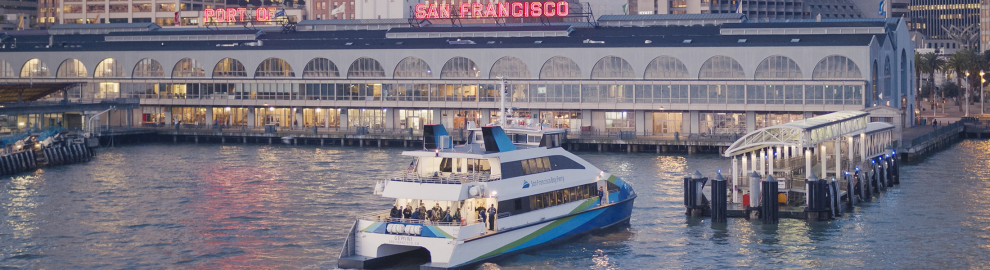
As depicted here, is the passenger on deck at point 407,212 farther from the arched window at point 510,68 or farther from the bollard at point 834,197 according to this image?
the arched window at point 510,68

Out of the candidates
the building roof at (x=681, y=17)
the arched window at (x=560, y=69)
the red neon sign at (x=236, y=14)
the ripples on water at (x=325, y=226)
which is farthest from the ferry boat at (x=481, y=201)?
the red neon sign at (x=236, y=14)

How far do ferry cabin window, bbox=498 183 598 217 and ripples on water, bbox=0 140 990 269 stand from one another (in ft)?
6.34

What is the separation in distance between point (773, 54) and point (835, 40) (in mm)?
5970

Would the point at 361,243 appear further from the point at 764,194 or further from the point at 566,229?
the point at 764,194

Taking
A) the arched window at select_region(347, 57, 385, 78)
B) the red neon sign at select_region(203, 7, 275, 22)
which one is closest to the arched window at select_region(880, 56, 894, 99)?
the arched window at select_region(347, 57, 385, 78)

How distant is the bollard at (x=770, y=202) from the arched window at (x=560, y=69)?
217 ft

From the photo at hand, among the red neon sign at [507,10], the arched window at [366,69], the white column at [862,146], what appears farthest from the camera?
the red neon sign at [507,10]

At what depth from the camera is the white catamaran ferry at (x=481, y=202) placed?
49375 mm

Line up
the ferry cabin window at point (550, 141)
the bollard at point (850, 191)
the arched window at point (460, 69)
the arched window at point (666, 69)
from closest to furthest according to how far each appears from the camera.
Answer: the ferry cabin window at point (550, 141) < the bollard at point (850, 191) < the arched window at point (666, 69) < the arched window at point (460, 69)

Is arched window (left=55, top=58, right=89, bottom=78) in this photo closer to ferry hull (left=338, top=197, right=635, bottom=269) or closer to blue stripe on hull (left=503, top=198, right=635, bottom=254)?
blue stripe on hull (left=503, top=198, right=635, bottom=254)

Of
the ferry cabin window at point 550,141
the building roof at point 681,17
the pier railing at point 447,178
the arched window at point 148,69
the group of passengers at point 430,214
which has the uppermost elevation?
the building roof at point 681,17

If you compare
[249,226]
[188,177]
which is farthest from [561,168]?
[188,177]

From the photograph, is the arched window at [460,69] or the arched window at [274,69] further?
the arched window at [274,69]

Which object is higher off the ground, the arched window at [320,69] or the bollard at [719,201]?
the arched window at [320,69]
